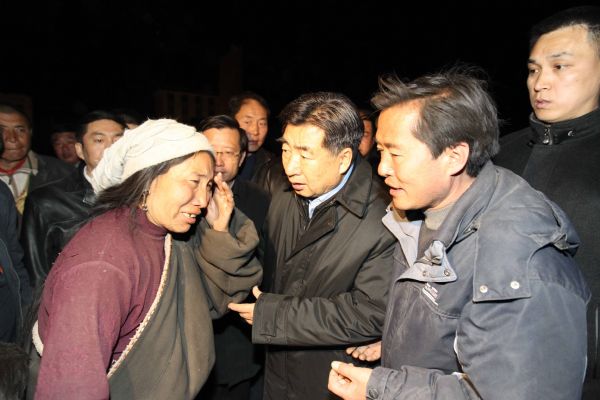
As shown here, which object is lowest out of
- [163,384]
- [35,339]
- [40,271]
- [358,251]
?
[40,271]

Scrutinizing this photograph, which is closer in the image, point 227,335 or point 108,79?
point 227,335

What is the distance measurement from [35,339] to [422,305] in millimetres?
1381

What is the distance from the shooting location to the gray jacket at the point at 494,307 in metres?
1.14

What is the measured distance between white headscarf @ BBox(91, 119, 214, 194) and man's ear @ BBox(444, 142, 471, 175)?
Answer: 1.00 metres

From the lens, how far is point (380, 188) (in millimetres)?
2291

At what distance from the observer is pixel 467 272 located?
4.38ft

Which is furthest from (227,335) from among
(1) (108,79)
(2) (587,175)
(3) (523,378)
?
(1) (108,79)

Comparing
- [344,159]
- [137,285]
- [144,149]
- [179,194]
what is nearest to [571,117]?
[344,159]

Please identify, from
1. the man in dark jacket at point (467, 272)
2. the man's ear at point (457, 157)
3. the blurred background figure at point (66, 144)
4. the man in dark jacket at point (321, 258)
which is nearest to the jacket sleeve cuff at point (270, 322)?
the man in dark jacket at point (321, 258)

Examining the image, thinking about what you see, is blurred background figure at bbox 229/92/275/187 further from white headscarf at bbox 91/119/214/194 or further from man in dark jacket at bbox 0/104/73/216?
white headscarf at bbox 91/119/214/194

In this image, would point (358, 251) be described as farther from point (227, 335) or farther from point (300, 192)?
point (227, 335)

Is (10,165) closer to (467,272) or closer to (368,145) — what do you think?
(368,145)

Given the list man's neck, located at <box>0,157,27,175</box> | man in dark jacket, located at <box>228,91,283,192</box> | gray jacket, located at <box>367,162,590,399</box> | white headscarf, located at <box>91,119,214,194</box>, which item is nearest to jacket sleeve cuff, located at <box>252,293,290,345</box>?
gray jacket, located at <box>367,162,590,399</box>

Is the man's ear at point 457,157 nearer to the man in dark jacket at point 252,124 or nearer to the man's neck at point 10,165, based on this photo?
the man in dark jacket at point 252,124
